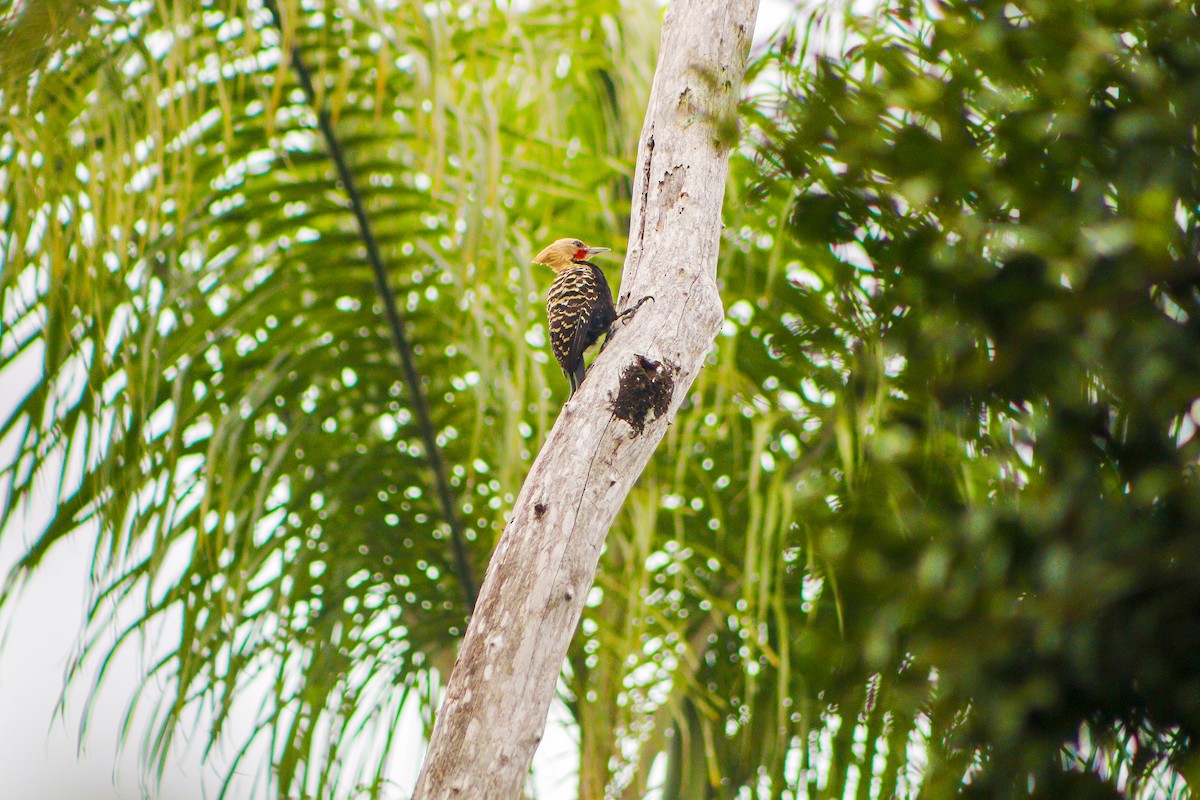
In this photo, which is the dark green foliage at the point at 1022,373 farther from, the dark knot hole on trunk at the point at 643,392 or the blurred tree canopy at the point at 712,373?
the dark knot hole on trunk at the point at 643,392

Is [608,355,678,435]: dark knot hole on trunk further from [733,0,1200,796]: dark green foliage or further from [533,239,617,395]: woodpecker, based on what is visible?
[733,0,1200,796]: dark green foliage

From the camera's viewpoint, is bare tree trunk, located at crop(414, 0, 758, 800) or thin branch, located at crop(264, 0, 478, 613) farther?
thin branch, located at crop(264, 0, 478, 613)

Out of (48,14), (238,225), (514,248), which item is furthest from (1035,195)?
(238,225)

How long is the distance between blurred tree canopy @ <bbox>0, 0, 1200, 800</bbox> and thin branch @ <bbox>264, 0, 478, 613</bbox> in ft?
0.17

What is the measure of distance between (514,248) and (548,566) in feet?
3.56

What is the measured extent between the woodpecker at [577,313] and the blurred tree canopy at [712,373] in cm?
11

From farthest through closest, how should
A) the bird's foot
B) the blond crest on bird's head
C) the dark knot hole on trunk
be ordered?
the blond crest on bird's head, the bird's foot, the dark knot hole on trunk

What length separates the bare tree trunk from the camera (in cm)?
127

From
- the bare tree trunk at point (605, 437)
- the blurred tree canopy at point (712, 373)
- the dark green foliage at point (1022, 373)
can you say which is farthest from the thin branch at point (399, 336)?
the dark green foliage at point (1022, 373)

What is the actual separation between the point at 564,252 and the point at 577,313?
18.3 inches

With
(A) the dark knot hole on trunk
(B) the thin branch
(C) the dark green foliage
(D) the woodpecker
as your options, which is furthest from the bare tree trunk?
(B) the thin branch

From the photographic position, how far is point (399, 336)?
7.97ft

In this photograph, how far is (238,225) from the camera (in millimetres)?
2422

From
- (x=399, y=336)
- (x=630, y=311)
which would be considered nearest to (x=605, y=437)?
(x=630, y=311)
